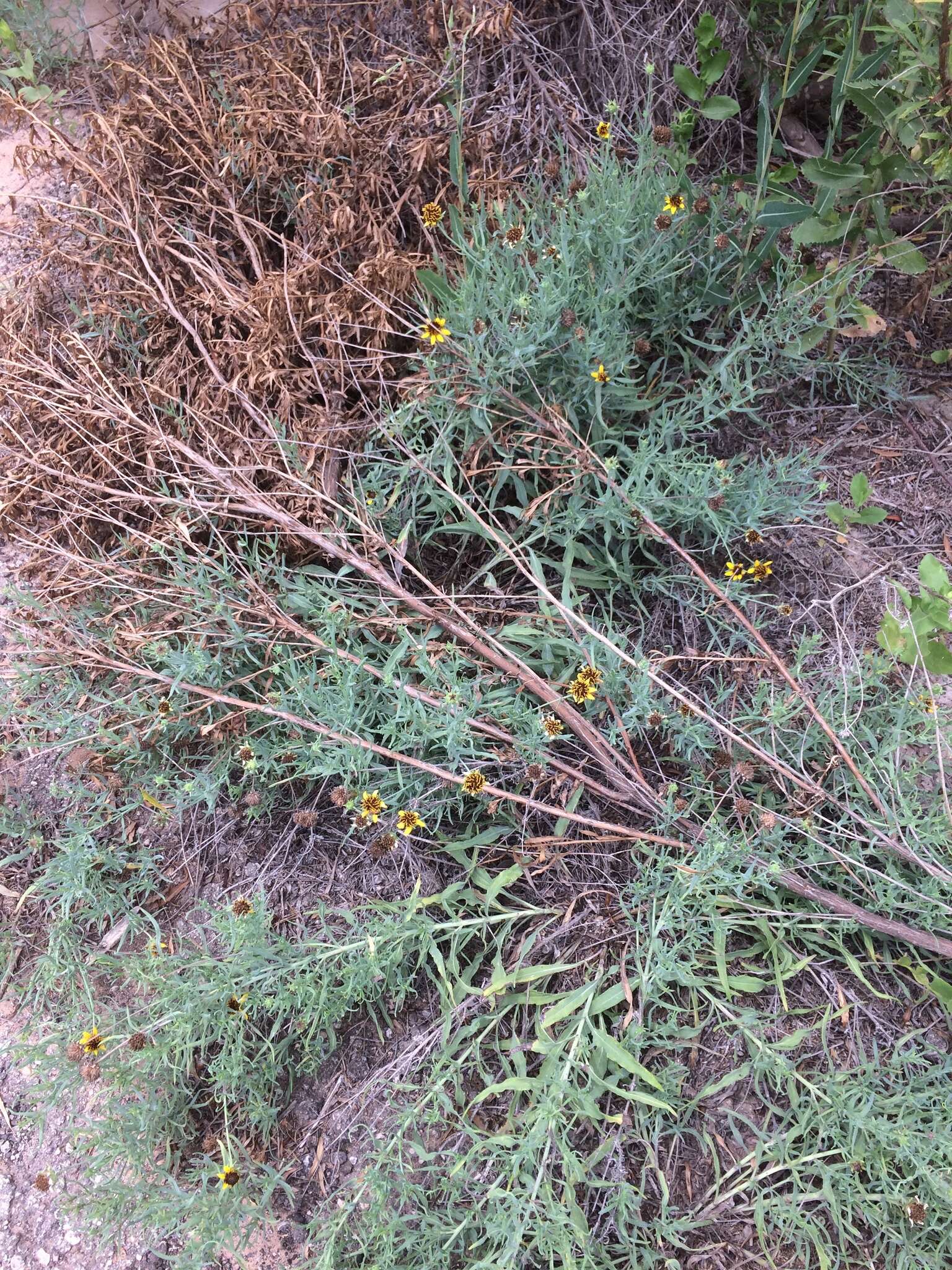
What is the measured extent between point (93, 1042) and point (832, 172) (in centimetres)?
278

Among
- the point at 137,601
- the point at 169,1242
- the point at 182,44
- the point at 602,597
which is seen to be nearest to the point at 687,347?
the point at 602,597

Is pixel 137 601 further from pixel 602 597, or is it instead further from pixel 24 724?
pixel 602 597

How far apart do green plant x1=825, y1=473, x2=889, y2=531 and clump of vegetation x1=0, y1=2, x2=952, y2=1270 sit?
0.03m

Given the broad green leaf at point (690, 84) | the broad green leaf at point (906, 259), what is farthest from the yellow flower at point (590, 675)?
the broad green leaf at point (690, 84)

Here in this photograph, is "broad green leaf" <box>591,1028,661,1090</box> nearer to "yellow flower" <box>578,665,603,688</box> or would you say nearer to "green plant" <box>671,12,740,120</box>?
"yellow flower" <box>578,665,603,688</box>

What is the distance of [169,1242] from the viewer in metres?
1.97

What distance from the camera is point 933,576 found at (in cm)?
187

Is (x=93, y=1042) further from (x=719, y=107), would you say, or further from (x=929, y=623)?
(x=719, y=107)

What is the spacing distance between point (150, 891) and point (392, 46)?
2.87 m

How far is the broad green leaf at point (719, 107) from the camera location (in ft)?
7.55

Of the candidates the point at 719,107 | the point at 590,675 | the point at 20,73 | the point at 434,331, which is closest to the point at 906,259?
the point at 719,107

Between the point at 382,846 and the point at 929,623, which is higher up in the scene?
the point at 929,623

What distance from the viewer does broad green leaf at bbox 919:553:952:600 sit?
1.86m

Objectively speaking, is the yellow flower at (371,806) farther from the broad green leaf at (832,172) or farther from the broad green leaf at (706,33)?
the broad green leaf at (706,33)
